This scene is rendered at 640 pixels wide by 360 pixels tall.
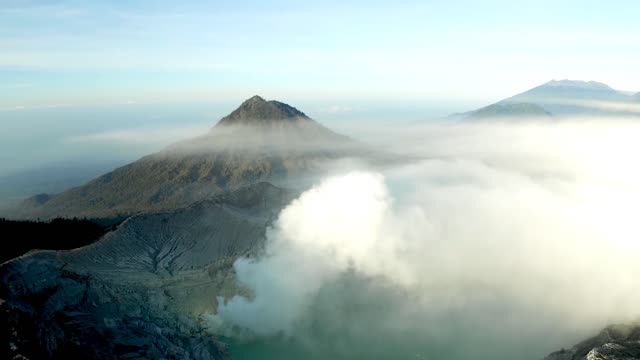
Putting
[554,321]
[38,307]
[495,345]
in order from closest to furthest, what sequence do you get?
[38,307], [495,345], [554,321]

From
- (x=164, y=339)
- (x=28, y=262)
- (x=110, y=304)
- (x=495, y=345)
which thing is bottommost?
(x=495, y=345)

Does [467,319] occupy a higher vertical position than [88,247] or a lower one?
lower

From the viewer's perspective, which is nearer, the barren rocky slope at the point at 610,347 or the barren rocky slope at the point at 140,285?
the barren rocky slope at the point at 140,285

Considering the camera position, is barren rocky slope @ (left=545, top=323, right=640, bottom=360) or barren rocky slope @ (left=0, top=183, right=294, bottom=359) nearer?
barren rocky slope @ (left=0, top=183, right=294, bottom=359)

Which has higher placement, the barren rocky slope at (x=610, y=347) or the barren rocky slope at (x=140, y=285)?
the barren rocky slope at (x=140, y=285)

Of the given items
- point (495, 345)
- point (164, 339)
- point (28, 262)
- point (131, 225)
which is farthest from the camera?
point (131, 225)

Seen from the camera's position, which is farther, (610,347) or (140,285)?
(140,285)

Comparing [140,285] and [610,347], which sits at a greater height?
[140,285]

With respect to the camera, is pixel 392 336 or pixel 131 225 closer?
pixel 392 336

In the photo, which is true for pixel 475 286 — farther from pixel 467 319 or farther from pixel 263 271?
pixel 263 271

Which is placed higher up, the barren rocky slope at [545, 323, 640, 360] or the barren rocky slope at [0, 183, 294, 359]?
the barren rocky slope at [0, 183, 294, 359]

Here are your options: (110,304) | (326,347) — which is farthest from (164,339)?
(326,347)
